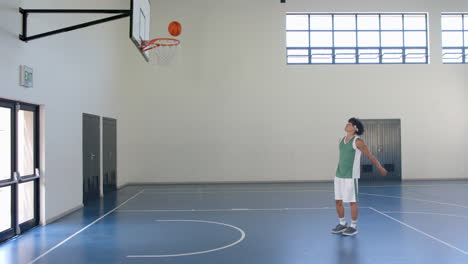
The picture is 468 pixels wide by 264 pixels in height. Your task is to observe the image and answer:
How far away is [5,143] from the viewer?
5.88 meters

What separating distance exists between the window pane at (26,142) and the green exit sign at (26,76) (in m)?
0.56

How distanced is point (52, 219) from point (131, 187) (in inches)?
202

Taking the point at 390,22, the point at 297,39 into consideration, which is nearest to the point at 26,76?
the point at 297,39

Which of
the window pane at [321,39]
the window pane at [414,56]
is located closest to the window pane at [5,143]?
the window pane at [321,39]

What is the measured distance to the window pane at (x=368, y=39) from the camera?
539 inches

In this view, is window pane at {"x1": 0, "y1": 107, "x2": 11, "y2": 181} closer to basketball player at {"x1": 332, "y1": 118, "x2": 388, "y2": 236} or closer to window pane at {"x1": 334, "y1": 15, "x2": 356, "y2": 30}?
basketball player at {"x1": 332, "y1": 118, "x2": 388, "y2": 236}

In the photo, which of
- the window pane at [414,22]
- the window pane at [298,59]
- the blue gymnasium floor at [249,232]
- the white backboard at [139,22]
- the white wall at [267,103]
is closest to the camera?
the blue gymnasium floor at [249,232]

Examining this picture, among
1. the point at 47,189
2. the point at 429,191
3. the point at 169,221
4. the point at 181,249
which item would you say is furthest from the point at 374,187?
the point at 47,189

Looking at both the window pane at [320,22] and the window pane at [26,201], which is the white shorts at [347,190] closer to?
the window pane at [26,201]

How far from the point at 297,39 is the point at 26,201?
33.4ft

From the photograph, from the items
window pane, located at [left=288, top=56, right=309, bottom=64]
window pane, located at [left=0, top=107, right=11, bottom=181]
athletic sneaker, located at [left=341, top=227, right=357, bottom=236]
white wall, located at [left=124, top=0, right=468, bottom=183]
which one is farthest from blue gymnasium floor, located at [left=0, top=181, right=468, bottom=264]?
window pane, located at [left=288, top=56, right=309, bottom=64]

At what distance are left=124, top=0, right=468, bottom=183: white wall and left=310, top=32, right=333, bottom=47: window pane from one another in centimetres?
85

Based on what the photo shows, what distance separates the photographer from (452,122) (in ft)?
44.4

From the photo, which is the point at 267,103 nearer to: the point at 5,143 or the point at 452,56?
the point at 452,56
